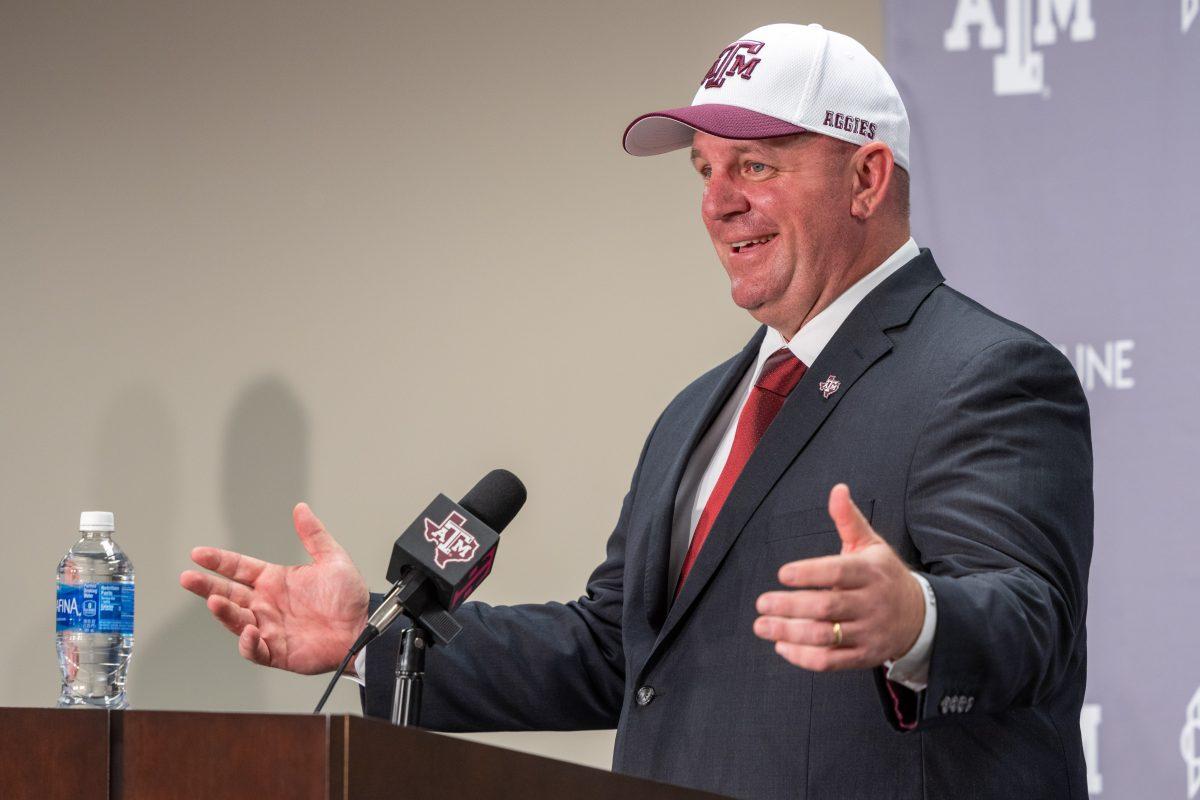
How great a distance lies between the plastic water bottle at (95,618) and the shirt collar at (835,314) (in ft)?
3.21

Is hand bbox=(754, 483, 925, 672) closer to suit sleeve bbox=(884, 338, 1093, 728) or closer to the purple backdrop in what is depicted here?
suit sleeve bbox=(884, 338, 1093, 728)

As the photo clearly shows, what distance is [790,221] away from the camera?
1916 mm

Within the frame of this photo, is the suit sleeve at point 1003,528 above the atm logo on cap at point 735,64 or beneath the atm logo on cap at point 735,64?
beneath

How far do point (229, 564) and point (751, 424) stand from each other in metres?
0.69

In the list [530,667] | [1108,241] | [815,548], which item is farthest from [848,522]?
[1108,241]

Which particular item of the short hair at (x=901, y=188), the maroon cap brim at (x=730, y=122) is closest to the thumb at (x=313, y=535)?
the maroon cap brim at (x=730, y=122)

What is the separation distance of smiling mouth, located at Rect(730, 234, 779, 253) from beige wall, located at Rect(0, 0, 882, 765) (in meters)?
1.04

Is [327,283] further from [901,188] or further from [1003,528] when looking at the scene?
[1003,528]

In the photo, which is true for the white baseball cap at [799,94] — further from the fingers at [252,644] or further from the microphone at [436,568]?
the fingers at [252,644]

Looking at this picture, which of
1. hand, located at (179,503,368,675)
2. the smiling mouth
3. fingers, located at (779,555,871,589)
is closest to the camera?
fingers, located at (779,555,871,589)

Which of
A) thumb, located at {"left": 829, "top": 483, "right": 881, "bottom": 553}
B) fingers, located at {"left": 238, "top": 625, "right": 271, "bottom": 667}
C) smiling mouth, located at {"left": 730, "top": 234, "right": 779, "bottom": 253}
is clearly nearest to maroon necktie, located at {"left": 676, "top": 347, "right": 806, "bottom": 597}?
smiling mouth, located at {"left": 730, "top": 234, "right": 779, "bottom": 253}

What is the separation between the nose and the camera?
6.39 feet

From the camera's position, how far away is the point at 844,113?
1926 millimetres

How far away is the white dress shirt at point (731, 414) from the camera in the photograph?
6.22ft
